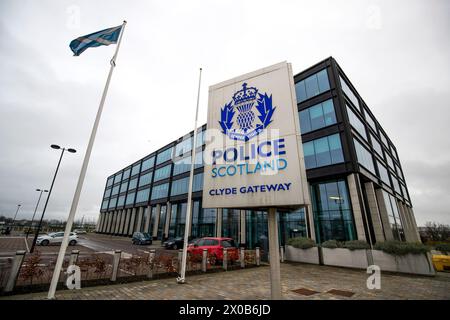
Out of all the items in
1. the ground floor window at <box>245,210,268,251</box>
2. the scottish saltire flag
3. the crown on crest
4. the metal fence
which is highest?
the scottish saltire flag

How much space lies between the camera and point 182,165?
40.4 meters

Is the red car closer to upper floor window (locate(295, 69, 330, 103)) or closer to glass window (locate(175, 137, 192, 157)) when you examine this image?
upper floor window (locate(295, 69, 330, 103))

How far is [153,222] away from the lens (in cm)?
4409

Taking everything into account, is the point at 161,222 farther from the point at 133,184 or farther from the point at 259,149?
the point at 259,149

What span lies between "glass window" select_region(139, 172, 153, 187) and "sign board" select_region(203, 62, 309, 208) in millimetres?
46705

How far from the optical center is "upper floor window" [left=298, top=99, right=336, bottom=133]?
72.9ft

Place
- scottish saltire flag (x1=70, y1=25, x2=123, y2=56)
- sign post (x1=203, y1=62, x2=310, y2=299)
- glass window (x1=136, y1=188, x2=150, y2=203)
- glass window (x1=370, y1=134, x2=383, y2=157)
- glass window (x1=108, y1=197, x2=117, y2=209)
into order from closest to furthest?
sign post (x1=203, y1=62, x2=310, y2=299), scottish saltire flag (x1=70, y1=25, x2=123, y2=56), glass window (x1=370, y1=134, x2=383, y2=157), glass window (x1=136, y1=188, x2=150, y2=203), glass window (x1=108, y1=197, x2=117, y2=209)

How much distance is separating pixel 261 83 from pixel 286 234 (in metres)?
20.5

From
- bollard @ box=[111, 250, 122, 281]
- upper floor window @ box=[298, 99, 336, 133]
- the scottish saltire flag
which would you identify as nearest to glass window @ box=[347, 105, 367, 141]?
upper floor window @ box=[298, 99, 336, 133]

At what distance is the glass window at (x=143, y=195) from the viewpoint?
48.2 meters

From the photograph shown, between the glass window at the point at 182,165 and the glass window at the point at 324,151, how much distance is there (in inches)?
903

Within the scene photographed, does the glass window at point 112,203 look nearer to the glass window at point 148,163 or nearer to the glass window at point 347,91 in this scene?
the glass window at point 148,163
